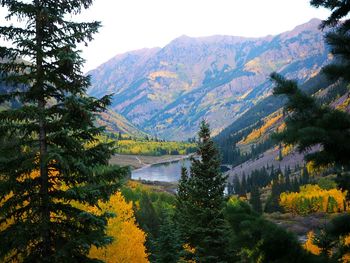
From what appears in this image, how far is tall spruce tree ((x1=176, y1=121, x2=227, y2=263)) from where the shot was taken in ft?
99.1

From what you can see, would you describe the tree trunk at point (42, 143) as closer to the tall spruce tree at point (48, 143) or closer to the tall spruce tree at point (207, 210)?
the tall spruce tree at point (48, 143)

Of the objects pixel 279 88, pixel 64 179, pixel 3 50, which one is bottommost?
pixel 64 179

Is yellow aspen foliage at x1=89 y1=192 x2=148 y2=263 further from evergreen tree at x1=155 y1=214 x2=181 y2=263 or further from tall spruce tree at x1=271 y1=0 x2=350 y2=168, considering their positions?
tall spruce tree at x1=271 y1=0 x2=350 y2=168

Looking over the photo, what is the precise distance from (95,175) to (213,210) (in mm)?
16579

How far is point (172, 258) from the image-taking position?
41.1 meters

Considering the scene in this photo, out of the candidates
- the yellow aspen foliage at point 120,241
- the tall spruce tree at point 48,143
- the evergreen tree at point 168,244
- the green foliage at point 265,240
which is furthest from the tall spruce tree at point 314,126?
the evergreen tree at point 168,244

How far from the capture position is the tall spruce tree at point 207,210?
3020 centimetres

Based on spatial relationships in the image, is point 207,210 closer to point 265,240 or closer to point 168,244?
point 168,244

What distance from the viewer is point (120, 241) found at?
35.9 metres

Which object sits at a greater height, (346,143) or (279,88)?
(279,88)


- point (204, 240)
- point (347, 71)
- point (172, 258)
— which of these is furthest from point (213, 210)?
point (347, 71)

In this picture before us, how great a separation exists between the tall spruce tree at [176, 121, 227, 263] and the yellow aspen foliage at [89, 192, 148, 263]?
22.9ft

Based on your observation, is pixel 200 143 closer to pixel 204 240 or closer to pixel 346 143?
pixel 204 240

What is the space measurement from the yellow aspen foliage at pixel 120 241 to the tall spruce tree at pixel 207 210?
698cm
